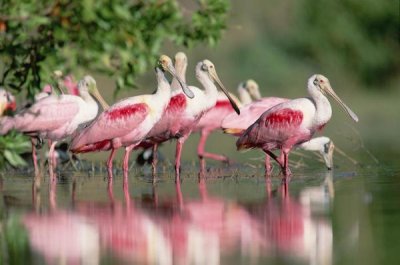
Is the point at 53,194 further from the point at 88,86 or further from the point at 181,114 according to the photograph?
the point at 88,86

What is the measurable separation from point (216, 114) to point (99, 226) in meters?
8.19

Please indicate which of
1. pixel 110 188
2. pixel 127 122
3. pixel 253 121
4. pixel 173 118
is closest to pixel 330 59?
pixel 253 121

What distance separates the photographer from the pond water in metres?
9.09

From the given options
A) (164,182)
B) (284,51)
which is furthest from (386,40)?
(164,182)

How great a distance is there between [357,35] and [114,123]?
64.2 ft

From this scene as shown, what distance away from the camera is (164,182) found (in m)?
15.3

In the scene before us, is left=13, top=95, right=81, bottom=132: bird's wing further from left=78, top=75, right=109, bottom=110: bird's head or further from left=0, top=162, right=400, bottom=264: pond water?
left=0, top=162, right=400, bottom=264: pond water

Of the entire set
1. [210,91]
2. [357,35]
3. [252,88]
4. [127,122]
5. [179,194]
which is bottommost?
[179,194]

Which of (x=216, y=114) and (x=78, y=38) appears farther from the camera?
(x=216, y=114)

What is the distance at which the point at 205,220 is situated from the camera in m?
11.1

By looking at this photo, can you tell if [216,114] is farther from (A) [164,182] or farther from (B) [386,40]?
(B) [386,40]

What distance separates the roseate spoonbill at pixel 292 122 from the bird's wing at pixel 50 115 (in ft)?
8.55

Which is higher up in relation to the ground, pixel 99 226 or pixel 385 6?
pixel 385 6

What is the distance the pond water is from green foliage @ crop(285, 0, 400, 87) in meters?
18.8
